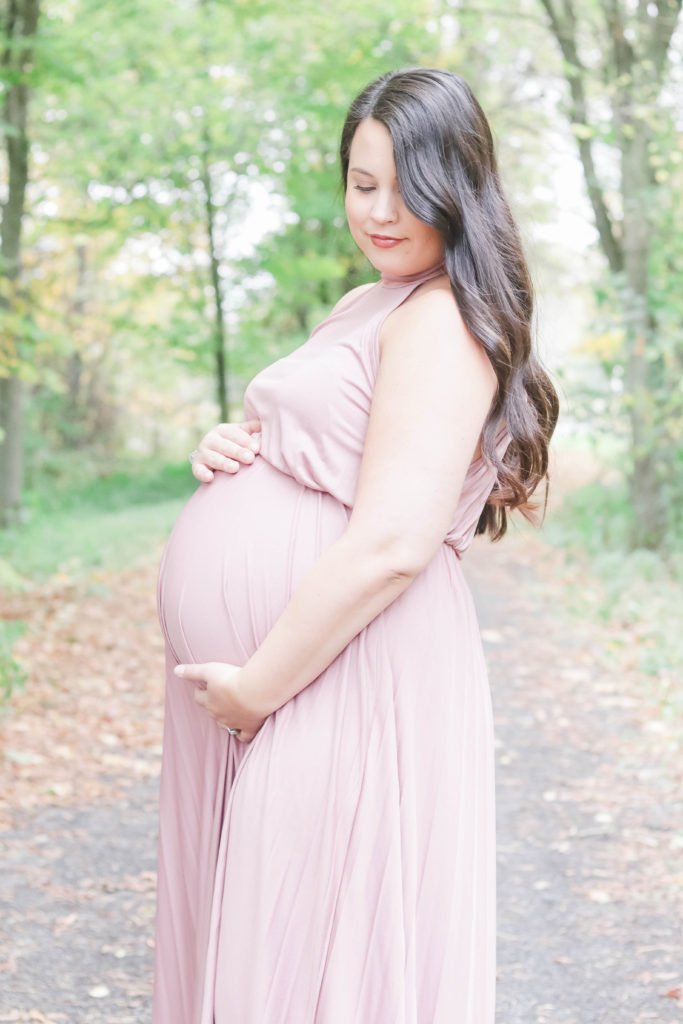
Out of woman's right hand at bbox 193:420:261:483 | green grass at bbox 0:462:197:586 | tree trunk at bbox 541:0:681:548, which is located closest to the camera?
woman's right hand at bbox 193:420:261:483

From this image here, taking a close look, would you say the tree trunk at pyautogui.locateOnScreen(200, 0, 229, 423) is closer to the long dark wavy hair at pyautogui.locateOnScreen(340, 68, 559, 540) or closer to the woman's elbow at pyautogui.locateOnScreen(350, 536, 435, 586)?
the long dark wavy hair at pyautogui.locateOnScreen(340, 68, 559, 540)

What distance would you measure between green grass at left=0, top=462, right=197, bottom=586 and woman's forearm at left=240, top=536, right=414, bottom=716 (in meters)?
4.42

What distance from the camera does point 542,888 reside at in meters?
Result: 3.71

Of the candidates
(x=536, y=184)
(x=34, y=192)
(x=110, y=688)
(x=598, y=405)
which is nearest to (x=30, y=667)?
(x=110, y=688)

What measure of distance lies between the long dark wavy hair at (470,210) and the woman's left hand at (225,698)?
0.52 meters

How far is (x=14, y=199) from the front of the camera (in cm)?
1002

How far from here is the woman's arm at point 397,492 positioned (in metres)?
1.46

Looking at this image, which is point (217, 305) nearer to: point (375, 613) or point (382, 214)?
point (382, 214)

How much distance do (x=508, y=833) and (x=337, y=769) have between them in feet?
9.28

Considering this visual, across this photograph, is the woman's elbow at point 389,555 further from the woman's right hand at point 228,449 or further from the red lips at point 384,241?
the red lips at point 384,241

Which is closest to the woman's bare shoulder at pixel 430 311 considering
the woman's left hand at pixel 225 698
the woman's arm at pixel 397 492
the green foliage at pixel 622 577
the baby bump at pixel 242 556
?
the woman's arm at pixel 397 492

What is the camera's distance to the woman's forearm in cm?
147

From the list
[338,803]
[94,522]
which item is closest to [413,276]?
[338,803]

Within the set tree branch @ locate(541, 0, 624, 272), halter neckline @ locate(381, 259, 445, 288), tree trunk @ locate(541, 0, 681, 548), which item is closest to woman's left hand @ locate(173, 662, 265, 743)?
halter neckline @ locate(381, 259, 445, 288)
